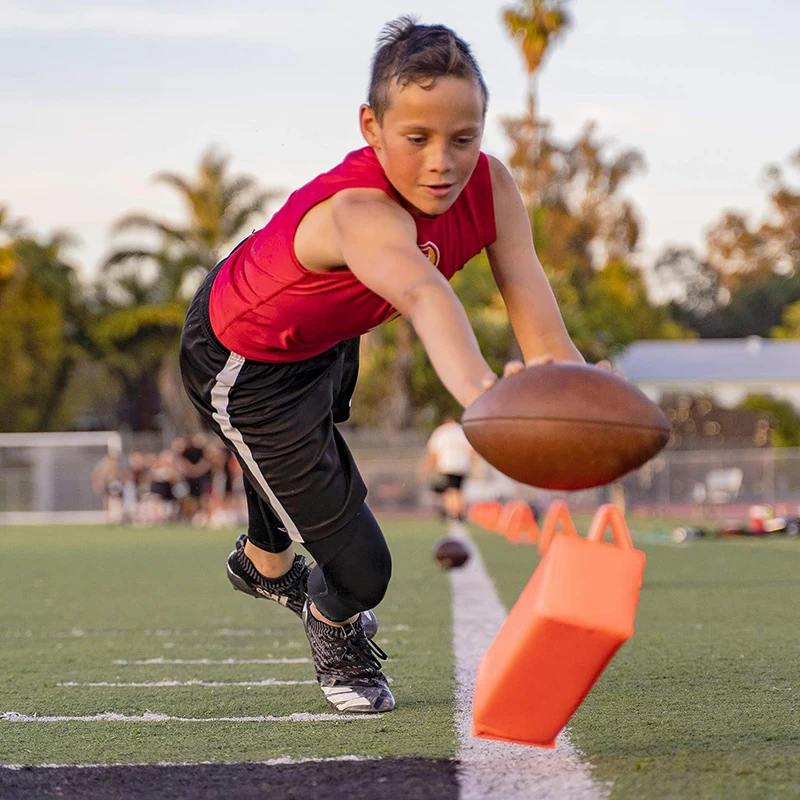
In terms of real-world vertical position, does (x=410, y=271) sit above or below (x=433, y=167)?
below

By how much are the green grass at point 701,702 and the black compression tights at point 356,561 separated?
711 mm

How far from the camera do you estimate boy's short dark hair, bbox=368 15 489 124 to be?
10.3ft


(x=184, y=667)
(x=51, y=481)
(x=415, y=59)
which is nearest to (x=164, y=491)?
(x=51, y=481)

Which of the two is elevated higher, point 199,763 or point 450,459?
point 199,763

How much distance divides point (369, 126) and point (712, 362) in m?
53.7

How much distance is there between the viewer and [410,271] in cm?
304

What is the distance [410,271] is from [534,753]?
1.21 m

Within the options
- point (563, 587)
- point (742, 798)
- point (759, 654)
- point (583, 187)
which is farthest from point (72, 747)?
point (583, 187)

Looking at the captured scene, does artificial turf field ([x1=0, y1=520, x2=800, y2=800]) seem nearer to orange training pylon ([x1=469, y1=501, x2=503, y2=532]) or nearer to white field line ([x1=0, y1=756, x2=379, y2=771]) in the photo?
white field line ([x1=0, y1=756, x2=379, y2=771])

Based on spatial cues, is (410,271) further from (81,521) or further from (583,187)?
(583,187)

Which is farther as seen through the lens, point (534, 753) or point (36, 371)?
point (36, 371)

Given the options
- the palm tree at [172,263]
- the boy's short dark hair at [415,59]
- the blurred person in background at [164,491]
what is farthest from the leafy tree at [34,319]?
the boy's short dark hair at [415,59]

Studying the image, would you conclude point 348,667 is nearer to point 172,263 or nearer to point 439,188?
point 439,188

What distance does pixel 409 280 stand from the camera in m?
3.03
